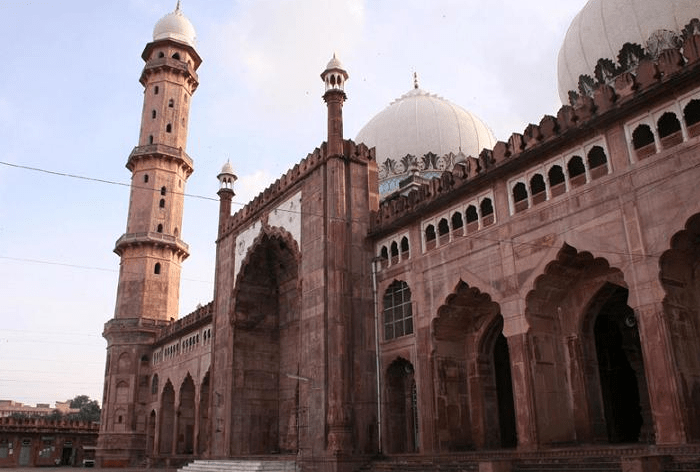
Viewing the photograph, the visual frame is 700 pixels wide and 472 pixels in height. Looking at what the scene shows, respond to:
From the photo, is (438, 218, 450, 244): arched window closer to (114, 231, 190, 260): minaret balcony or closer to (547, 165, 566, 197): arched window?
(547, 165, 566, 197): arched window

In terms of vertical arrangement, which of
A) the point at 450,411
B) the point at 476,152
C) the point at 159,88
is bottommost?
the point at 450,411

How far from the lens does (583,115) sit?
13453mm

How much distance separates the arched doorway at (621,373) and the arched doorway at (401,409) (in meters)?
5.13

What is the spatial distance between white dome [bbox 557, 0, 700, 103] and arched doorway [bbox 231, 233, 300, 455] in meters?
11.6

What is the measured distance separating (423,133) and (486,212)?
1267 centimetres

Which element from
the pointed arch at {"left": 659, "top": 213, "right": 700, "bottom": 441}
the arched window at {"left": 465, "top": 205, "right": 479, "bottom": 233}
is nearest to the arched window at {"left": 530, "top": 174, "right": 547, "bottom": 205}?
the arched window at {"left": 465, "top": 205, "right": 479, "bottom": 233}

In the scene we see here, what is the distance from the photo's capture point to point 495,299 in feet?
49.0

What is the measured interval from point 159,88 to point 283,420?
23797 millimetres

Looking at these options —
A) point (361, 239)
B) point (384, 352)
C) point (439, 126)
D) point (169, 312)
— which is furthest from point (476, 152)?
point (169, 312)

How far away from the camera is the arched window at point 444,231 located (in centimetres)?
1689

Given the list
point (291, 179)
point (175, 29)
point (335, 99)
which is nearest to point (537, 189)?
point (335, 99)

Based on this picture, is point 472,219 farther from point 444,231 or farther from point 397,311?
point 397,311

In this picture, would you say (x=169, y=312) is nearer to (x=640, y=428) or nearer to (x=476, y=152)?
(x=476, y=152)

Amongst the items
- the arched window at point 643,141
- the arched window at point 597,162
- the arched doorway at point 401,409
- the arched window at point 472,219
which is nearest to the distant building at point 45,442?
the arched doorway at point 401,409
